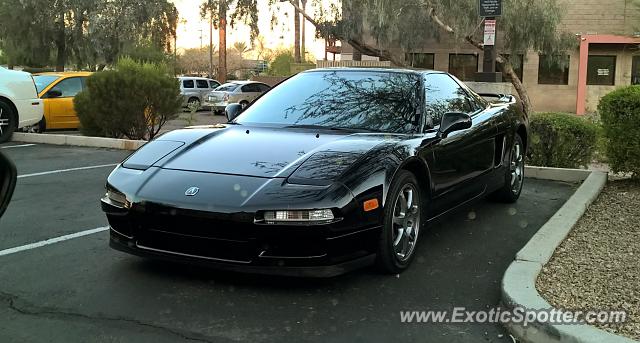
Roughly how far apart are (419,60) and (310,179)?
1108 inches

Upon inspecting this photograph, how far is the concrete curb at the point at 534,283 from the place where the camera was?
3.13 m

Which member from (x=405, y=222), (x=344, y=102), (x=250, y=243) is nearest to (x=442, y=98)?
(x=344, y=102)

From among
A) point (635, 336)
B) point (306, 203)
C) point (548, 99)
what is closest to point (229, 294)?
point (306, 203)

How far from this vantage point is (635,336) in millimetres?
3188

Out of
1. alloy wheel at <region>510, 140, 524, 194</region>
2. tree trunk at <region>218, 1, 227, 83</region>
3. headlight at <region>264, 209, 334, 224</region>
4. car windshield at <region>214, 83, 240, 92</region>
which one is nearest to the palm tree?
tree trunk at <region>218, 1, 227, 83</region>

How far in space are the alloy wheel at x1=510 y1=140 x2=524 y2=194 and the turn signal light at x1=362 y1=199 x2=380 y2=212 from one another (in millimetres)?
3170

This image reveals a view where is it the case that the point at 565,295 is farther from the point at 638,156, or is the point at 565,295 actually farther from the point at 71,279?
the point at 638,156

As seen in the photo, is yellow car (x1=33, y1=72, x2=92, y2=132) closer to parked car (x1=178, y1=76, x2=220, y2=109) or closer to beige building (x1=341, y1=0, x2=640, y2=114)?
parked car (x1=178, y1=76, x2=220, y2=109)

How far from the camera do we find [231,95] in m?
27.3

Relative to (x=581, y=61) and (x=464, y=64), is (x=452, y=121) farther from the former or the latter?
(x=464, y=64)

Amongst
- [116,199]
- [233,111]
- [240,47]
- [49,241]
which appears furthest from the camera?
[240,47]

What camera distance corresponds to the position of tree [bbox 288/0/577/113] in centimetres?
2256

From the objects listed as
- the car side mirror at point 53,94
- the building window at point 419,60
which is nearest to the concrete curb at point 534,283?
the car side mirror at point 53,94

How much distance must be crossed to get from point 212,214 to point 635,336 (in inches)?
95.4
